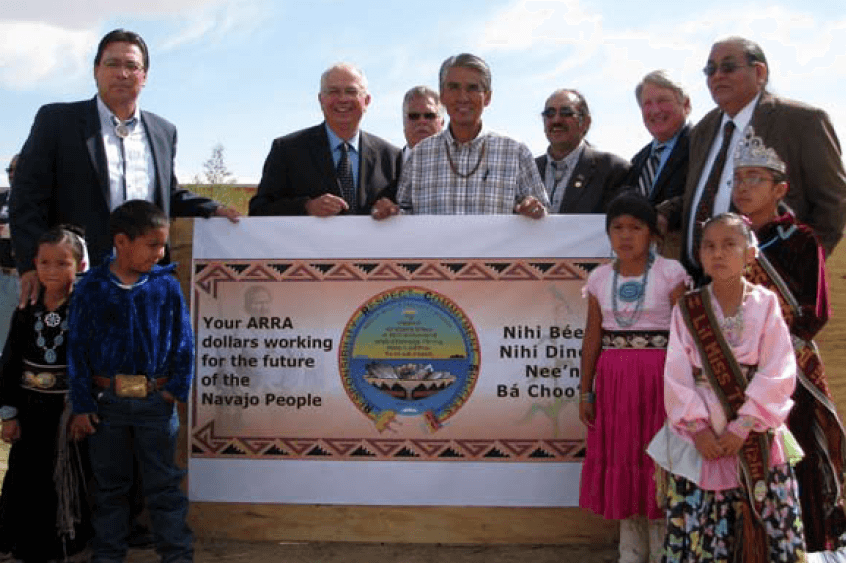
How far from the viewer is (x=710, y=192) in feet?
13.6

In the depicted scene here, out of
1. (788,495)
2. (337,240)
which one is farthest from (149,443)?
(788,495)

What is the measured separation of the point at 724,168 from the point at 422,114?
232 centimetres

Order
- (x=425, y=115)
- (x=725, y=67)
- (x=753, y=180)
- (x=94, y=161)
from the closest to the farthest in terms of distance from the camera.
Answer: (x=753, y=180) < (x=725, y=67) < (x=94, y=161) < (x=425, y=115)

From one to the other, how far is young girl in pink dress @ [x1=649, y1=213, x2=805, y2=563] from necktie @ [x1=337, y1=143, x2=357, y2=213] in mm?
2065

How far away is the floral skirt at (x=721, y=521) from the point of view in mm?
3490

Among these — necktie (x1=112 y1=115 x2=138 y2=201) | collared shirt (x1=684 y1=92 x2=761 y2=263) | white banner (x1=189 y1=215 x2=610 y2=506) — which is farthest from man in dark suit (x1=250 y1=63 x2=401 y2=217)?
collared shirt (x1=684 y1=92 x2=761 y2=263)

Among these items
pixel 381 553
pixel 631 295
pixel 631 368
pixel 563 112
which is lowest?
pixel 381 553

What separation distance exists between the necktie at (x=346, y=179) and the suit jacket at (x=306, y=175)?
0.04 meters

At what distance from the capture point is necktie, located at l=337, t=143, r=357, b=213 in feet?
16.5

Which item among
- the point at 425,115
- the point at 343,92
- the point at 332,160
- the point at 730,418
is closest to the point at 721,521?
the point at 730,418

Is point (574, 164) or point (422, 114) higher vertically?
point (422, 114)

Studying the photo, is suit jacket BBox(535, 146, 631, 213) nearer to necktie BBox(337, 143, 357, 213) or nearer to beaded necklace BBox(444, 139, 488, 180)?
beaded necklace BBox(444, 139, 488, 180)

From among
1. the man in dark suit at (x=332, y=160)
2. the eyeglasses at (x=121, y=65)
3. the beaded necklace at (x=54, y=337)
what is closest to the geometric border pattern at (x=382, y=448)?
the beaded necklace at (x=54, y=337)

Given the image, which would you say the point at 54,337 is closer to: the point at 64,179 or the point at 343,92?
the point at 64,179
